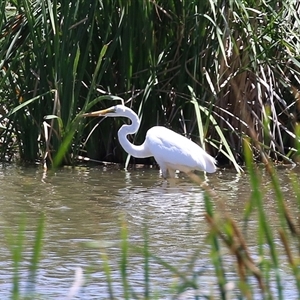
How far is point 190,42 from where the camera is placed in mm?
7348

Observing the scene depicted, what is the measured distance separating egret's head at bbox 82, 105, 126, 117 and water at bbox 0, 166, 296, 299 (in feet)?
1.60

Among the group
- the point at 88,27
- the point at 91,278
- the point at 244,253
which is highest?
the point at 88,27

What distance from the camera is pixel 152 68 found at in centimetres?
731

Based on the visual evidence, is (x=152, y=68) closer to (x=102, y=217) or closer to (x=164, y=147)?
(x=164, y=147)

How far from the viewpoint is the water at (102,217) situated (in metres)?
3.83

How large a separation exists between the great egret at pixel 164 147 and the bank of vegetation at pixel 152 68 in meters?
0.16

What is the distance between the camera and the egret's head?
23.8 ft

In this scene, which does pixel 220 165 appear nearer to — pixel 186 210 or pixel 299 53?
pixel 299 53

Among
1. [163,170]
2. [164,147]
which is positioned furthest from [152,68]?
[163,170]

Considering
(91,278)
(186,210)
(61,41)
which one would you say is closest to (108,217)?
(186,210)

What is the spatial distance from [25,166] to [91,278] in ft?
12.9

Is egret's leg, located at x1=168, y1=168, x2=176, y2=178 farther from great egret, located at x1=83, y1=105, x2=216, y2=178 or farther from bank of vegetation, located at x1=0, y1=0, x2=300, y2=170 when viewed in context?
bank of vegetation, located at x1=0, y1=0, x2=300, y2=170

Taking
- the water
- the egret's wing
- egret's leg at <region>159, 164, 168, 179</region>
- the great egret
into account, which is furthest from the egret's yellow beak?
Answer: egret's leg at <region>159, 164, 168, 179</region>

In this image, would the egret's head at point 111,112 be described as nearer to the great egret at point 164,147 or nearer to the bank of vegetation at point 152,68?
the great egret at point 164,147
